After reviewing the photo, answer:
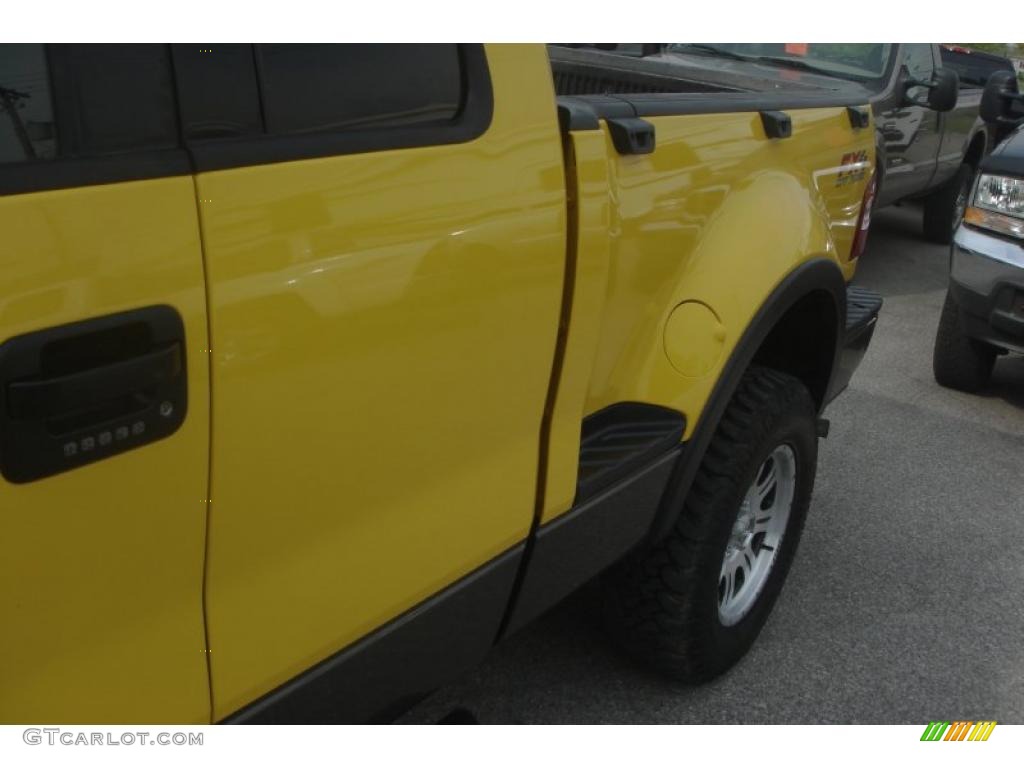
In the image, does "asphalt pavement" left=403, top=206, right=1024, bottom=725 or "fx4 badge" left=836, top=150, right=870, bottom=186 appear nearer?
"asphalt pavement" left=403, top=206, right=1024, bottom=725

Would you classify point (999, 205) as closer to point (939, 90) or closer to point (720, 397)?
point (939, 90)

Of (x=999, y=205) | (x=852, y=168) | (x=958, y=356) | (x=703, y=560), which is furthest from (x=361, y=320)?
(x=958, y=356)

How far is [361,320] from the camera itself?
58.2 inches

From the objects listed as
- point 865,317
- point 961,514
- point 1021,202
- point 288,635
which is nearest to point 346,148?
point 288,635

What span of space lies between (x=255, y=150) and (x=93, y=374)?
0.34m

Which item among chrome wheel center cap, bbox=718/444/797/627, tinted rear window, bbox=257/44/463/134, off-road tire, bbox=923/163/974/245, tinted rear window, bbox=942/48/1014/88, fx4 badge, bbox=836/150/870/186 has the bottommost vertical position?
off-road tire, bbox=923/163/974/245

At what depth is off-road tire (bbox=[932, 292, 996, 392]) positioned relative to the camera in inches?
202

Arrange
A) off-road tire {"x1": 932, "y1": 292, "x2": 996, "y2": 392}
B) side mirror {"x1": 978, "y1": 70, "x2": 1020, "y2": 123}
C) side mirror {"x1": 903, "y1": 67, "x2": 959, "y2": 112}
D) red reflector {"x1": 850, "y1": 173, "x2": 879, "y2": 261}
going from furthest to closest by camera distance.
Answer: side mirror {"x1": 903, "y1": 67, "x2": 959, "y2": 112} → side mirror {"x1": 978, "y1": 70, "x2": 1020, "y2": 123} → off-road tire {"x1": 932, "y1": 292, "x2": 996, "y2": 392} → red reflector {"x1": 850, "y1": 173, "x2": 879, "y2": 261}

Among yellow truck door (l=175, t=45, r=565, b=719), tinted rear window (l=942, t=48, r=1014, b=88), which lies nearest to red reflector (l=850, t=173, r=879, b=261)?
yellow truck door (l=175, t=45, r=565, b=719)

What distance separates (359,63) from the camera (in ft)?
4.95

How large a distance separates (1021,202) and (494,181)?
388cm

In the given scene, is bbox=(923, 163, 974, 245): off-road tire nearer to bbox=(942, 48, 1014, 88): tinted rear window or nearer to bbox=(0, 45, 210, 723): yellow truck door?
bbox=(942, 48, 1014, 88): tinted rear window

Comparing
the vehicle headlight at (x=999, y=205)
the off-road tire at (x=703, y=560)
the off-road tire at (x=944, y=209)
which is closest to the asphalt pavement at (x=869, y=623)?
the off-road tire at (x=703, y=560)

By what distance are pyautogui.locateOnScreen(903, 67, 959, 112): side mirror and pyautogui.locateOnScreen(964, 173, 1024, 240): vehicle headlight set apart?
1817mm
